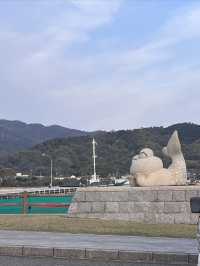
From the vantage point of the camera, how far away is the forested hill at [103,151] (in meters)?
92.6

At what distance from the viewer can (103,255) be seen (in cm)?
1084

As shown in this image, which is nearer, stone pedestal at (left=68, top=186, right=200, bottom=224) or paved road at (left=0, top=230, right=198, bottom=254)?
paved road at (left=0, top=230, right=198, bottom=254)

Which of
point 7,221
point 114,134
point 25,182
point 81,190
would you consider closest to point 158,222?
point 81,190

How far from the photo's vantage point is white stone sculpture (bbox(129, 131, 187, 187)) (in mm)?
19516

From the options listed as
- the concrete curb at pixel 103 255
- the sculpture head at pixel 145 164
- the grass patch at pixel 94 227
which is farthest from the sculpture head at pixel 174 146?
the concrete curb at pixel 103 255

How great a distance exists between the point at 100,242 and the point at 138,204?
6407 mm

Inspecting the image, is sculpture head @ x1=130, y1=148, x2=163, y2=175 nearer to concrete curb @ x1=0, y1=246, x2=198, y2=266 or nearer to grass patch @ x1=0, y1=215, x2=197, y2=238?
grass patch @ x1=0, y1=215, x2=197, y2=238

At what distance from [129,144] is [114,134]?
52.7 ft

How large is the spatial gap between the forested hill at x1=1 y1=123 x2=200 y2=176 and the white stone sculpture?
195ft

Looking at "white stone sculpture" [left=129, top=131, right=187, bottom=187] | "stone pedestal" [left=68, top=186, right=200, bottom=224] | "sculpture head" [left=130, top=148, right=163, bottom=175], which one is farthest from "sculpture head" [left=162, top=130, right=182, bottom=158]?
"stone pedestal" [left=68, top=186, right=200, bottom=224]

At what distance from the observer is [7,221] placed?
17953 mm

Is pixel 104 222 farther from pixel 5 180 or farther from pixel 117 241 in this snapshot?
pixel 5 180

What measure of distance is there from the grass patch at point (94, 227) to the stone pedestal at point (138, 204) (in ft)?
2.73

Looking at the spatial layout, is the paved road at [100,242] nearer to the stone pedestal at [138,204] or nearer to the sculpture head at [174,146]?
the stone pedestal at [138,204]
